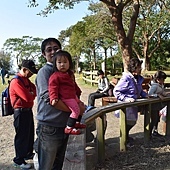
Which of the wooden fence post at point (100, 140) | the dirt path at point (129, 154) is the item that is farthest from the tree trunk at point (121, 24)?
the wooden fence post at point (100, 140)

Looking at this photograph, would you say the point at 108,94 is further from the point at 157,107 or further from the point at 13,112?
the point at 13,112

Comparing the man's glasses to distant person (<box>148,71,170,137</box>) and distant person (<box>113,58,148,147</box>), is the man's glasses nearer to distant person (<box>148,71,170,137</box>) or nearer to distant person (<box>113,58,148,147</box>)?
distant person (<box>113,58,148,147</box>)

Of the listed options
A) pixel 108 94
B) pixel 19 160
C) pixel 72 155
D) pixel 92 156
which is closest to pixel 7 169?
pixel 19 160

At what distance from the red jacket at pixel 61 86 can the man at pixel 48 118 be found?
7cm

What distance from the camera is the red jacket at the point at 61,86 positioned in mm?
2490

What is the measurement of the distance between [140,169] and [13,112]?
1892 mm

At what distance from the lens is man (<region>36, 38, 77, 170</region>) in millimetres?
2578

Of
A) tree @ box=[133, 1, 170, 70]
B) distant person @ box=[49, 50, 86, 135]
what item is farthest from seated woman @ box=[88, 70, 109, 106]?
tree @ box=[133, 1, 170, 70]

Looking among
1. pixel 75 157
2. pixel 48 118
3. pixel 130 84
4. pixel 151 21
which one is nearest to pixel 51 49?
pixel 48 118

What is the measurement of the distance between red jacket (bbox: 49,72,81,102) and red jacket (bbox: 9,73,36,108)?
5.14 ft

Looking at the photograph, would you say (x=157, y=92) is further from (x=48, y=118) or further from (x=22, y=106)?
(x=48, y=118)

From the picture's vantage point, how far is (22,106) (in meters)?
4.07

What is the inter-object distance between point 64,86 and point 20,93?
162 centimetres

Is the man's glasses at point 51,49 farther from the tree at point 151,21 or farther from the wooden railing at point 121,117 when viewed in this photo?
the tree at point 151,21
